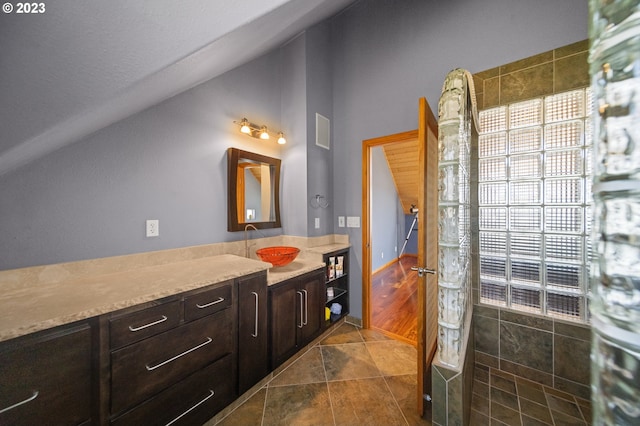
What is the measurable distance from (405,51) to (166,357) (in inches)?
120

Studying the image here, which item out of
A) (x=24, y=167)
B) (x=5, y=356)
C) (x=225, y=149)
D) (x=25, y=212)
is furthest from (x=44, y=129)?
(x=225, y=149)

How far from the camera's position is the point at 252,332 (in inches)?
61.8

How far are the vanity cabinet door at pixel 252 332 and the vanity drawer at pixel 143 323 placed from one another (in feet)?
1.27

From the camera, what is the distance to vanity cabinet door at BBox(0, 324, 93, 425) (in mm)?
828

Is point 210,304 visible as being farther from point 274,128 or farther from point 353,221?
point 274,128

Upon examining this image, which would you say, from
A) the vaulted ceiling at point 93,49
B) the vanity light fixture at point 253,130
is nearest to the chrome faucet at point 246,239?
the vanity light fixture at point 253,130

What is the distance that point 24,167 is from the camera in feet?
3.99

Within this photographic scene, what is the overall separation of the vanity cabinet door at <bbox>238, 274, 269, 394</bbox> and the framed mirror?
730 mm

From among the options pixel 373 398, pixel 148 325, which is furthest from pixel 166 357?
pixel 373 398

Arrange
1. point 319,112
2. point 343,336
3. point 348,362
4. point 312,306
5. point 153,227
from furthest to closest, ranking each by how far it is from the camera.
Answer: point 319,112 < point 343,336 < point 312,306 < point 348,362 < point 153,227

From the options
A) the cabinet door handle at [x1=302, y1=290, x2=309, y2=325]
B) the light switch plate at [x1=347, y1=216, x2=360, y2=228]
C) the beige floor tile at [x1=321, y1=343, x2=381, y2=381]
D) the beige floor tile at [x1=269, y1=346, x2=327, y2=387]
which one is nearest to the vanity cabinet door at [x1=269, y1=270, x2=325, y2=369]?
the cabinet door handle at [x1=302, y1=290, x2=309, y2=325]

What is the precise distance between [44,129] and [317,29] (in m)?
2.58

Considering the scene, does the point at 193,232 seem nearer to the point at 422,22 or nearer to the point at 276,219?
the point at 276,219

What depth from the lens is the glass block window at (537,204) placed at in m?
Answer: 1.53
